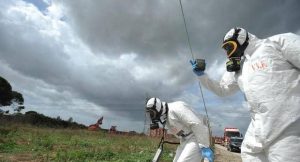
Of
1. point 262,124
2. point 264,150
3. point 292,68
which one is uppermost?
point 292,68

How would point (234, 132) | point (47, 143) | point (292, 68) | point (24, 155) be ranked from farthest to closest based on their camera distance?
point (234, 132), point (47, 143), point (24, 155), point (292, 68)

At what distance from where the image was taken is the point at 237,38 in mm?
4410

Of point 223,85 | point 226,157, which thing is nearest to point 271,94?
point 223,85

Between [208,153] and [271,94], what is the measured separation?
261 cm

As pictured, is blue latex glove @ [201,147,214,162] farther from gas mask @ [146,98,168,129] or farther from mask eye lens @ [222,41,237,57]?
mask eye lens @ [222,41,237,57]

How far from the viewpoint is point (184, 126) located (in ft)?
21.6

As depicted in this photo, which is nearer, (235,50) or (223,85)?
(235,50)

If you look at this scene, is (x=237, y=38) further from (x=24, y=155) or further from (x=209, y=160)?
(x=24, y=155)

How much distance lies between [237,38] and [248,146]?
1.27 m

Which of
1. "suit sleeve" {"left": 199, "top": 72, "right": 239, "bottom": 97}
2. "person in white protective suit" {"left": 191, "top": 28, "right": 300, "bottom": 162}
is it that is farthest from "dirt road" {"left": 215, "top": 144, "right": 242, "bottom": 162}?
"person in white protective suit" {"left": 191, "top": 28, "right": 300, "bottom": 162}

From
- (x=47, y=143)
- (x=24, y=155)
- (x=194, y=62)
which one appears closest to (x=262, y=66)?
(x=194, y=62)

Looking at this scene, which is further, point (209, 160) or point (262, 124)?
point (209, 160)

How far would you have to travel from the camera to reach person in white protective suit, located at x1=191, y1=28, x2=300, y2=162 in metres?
3.71

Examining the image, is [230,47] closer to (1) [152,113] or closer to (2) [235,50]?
(2) [235,50]
